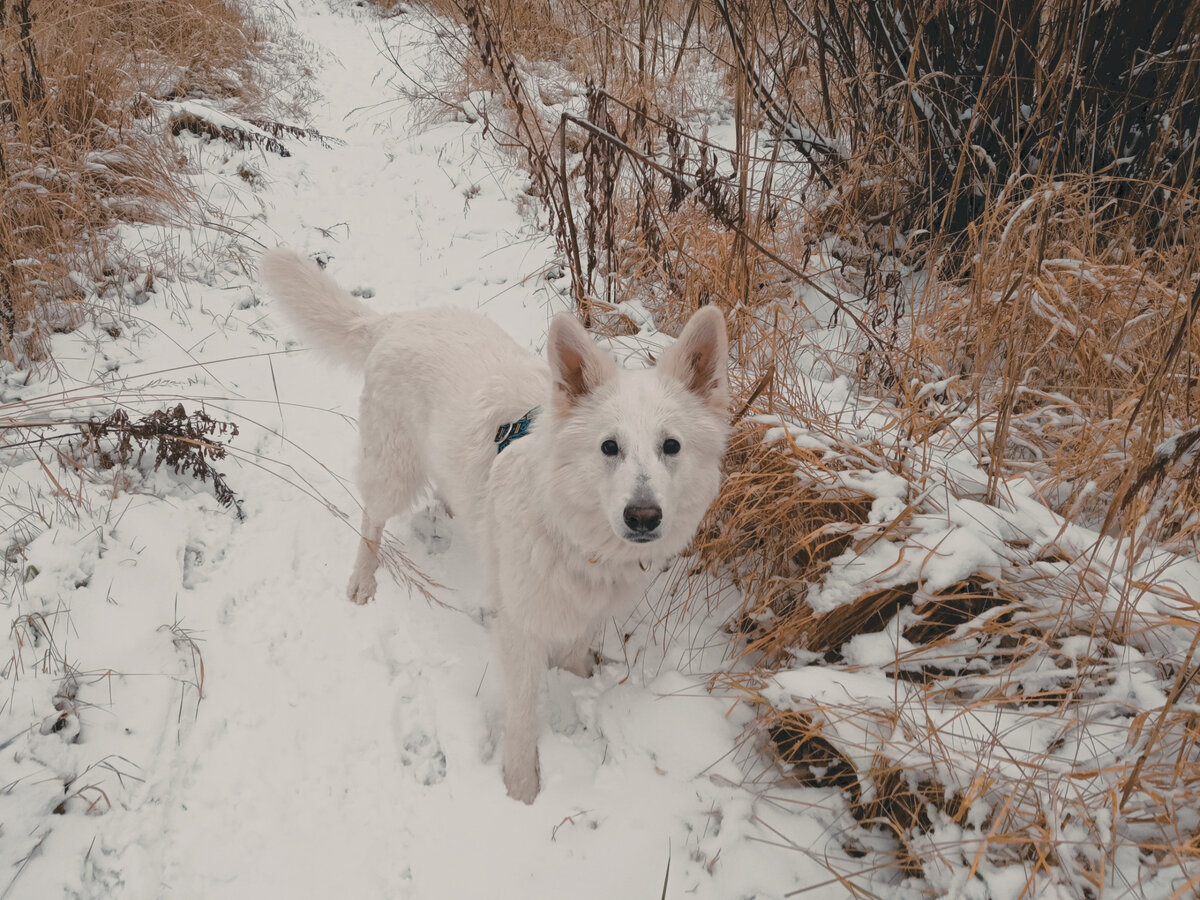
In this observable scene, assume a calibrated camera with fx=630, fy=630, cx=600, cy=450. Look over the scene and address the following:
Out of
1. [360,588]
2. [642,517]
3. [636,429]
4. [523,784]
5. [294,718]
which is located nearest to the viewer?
[642,517]

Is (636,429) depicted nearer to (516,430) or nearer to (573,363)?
(573,363)

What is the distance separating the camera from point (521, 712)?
7.44ft

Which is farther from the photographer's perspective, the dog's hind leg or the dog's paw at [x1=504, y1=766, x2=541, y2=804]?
the dog's hind leg

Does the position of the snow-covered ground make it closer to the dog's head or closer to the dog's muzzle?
the dog's head

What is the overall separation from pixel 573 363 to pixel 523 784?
1489 millimetres

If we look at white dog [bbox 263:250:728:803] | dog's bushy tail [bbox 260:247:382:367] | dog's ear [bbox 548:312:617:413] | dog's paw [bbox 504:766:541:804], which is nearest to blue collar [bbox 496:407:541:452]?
white dog [bbox 263:250:728:803]

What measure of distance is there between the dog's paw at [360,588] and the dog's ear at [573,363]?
150cm

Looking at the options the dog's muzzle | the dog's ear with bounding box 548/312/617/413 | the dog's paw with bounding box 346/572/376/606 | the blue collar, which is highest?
the dog's ear with bounding box 548/312/617/413

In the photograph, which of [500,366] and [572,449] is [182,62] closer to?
[500,366]

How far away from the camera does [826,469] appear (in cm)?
232

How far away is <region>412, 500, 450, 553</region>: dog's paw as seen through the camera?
324 centimetres

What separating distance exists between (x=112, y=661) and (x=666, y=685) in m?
2.04

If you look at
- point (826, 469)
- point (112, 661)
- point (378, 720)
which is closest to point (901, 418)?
point (826, 469)

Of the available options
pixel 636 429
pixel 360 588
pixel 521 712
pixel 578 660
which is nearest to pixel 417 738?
pixel 521 712
